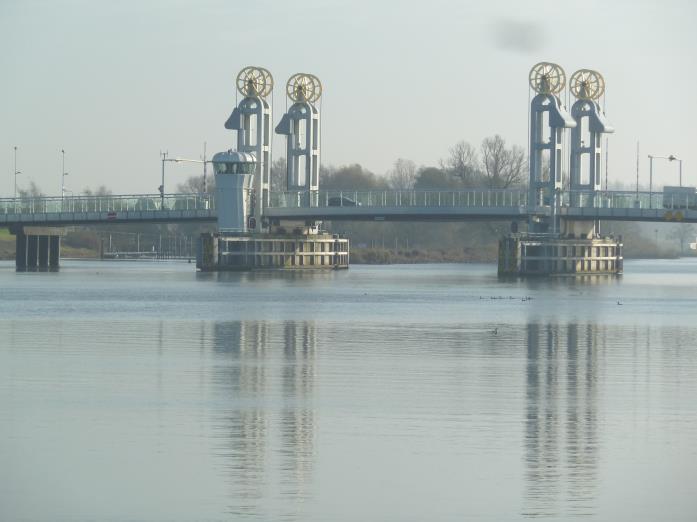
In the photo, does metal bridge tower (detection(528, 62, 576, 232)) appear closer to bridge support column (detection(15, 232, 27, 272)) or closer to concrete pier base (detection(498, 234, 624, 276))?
concrete pier base (detection(498, 234, 624, 276))

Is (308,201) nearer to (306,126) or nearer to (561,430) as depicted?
(306,126)

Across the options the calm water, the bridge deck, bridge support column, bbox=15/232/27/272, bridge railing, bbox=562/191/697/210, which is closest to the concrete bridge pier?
bridge support column, bbox=15/232/27/272

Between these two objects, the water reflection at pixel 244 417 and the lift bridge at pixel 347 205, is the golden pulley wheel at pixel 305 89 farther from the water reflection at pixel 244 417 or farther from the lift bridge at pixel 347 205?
the water reflection at pixel 244 417

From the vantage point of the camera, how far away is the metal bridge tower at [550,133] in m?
120

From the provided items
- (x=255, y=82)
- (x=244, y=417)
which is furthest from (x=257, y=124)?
(x=244, y=417)

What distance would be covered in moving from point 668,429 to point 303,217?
340 ft

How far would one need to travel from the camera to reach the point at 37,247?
146m

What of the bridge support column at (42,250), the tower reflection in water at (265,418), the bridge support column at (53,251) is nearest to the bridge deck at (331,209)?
the bridge support column at (42,250)

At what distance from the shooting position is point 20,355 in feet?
119

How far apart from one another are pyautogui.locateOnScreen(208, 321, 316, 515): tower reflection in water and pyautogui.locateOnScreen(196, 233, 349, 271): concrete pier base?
81497mm

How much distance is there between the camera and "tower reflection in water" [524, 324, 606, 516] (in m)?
18.4

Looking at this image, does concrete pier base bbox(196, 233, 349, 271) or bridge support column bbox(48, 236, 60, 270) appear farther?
bridge support column bbox(48, 236, 60, 270)

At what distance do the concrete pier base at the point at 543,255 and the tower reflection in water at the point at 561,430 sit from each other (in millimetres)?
77047

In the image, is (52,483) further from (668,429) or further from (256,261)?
(256,261)
